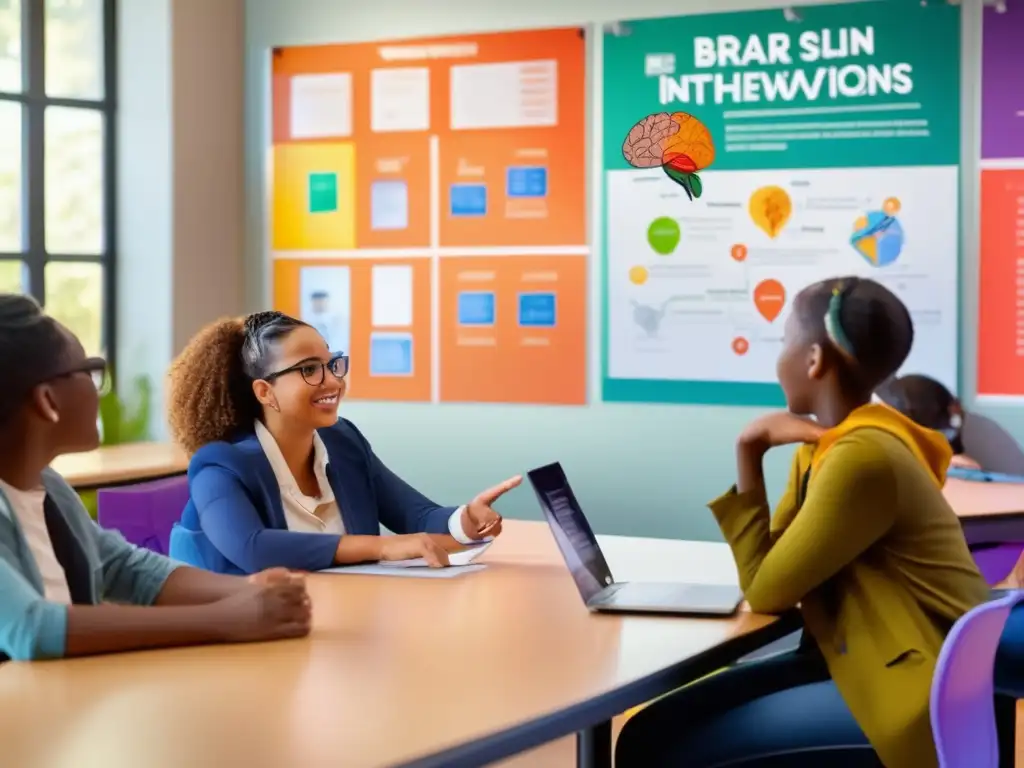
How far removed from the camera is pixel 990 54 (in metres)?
4.23

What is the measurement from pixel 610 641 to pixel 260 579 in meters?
0.53

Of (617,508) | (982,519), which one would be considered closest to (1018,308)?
(982,519)

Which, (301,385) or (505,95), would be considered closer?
(301,385)

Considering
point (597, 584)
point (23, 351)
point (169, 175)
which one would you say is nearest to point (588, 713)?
point (597, 584)

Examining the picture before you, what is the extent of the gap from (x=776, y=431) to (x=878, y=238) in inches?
98.2

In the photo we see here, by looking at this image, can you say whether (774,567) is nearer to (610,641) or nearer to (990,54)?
(610,641)

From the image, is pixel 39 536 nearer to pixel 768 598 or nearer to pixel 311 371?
pixel 311 371

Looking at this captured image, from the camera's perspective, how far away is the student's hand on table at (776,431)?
6.91 feet

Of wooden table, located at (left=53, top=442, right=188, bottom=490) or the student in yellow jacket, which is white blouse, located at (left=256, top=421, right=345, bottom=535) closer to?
the student in yellow jacket

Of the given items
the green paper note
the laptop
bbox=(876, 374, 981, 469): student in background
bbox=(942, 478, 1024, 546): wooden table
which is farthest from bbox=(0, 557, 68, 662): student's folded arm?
the green paper note

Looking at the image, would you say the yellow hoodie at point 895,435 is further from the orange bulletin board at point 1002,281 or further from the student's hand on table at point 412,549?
the orange bulletin board at point 1002,281

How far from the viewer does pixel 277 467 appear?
256 centimetres

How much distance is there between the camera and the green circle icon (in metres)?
4.68

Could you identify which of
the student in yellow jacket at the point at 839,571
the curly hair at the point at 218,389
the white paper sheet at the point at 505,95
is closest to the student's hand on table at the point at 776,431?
the student in yellow jacket at the point at 839,571
